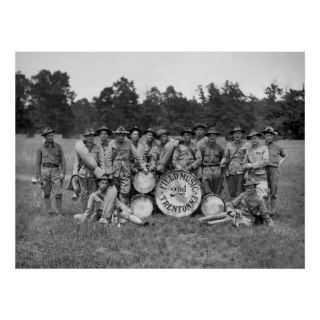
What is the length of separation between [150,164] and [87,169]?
54.2 inches

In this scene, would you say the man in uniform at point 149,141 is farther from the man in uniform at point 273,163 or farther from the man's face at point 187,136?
the man in uniform at point 273,163

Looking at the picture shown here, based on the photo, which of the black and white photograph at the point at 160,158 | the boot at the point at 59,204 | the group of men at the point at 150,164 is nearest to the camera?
the black and white photograph at the point at 160,158

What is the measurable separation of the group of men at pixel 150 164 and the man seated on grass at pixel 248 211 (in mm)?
20

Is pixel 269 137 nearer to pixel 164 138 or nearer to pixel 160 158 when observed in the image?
pixel 164 138

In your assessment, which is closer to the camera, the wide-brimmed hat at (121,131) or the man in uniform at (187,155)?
the wide-brimmed hat at (121,131)

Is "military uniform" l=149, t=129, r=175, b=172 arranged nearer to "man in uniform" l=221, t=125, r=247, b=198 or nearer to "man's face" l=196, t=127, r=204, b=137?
"man's face" l=196, t=127, r=204, b=137

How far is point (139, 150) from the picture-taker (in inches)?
420

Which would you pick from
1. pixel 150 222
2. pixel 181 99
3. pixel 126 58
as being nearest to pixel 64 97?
pixel 126 58

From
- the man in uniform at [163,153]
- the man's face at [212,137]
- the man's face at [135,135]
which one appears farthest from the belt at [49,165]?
the man's face at [212,137]

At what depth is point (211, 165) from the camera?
1081 cm

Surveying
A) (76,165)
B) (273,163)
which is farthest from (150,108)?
(273,163)

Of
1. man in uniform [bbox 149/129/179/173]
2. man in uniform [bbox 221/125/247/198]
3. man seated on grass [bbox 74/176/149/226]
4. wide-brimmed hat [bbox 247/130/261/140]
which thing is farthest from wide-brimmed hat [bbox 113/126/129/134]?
wide-brimmed hat [bbox 247/130/261/140]

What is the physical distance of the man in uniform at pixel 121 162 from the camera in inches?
398

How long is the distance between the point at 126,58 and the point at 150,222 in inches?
129
